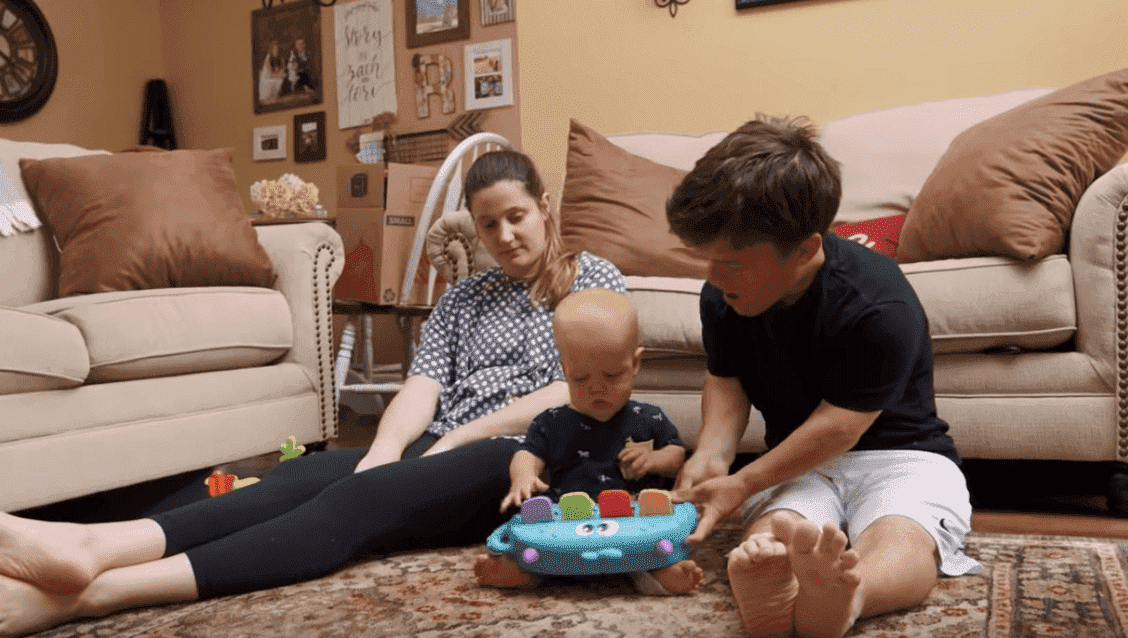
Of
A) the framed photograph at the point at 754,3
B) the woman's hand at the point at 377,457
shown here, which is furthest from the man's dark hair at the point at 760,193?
the framed photograph at the point at 754,3

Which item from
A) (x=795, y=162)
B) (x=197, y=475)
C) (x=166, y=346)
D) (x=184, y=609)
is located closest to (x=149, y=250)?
(x=166, y=346)

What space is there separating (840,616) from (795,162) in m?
0.52

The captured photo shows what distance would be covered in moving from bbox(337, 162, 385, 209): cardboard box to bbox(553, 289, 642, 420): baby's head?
2118mm

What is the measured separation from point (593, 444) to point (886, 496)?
42 cm

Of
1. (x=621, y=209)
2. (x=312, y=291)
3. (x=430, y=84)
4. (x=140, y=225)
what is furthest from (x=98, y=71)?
(x=621, y=209)

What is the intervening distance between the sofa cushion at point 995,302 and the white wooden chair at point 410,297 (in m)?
1.42

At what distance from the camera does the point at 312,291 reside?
89.0 inches

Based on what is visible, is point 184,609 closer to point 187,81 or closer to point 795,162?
point 795,162

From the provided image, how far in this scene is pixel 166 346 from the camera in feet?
6.30

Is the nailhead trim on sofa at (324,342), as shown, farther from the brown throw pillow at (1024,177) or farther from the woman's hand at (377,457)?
the brown throw pillow at (1024,177)

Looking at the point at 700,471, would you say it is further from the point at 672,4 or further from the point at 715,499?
the point at 672,4

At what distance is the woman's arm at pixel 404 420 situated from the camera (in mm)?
1434

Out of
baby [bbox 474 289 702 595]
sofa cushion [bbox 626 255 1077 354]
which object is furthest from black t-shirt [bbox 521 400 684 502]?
sofa cushion [bbox 626 255 1077 354]

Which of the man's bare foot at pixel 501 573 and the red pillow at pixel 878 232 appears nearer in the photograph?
the man's bare foot at pixel 501 573
